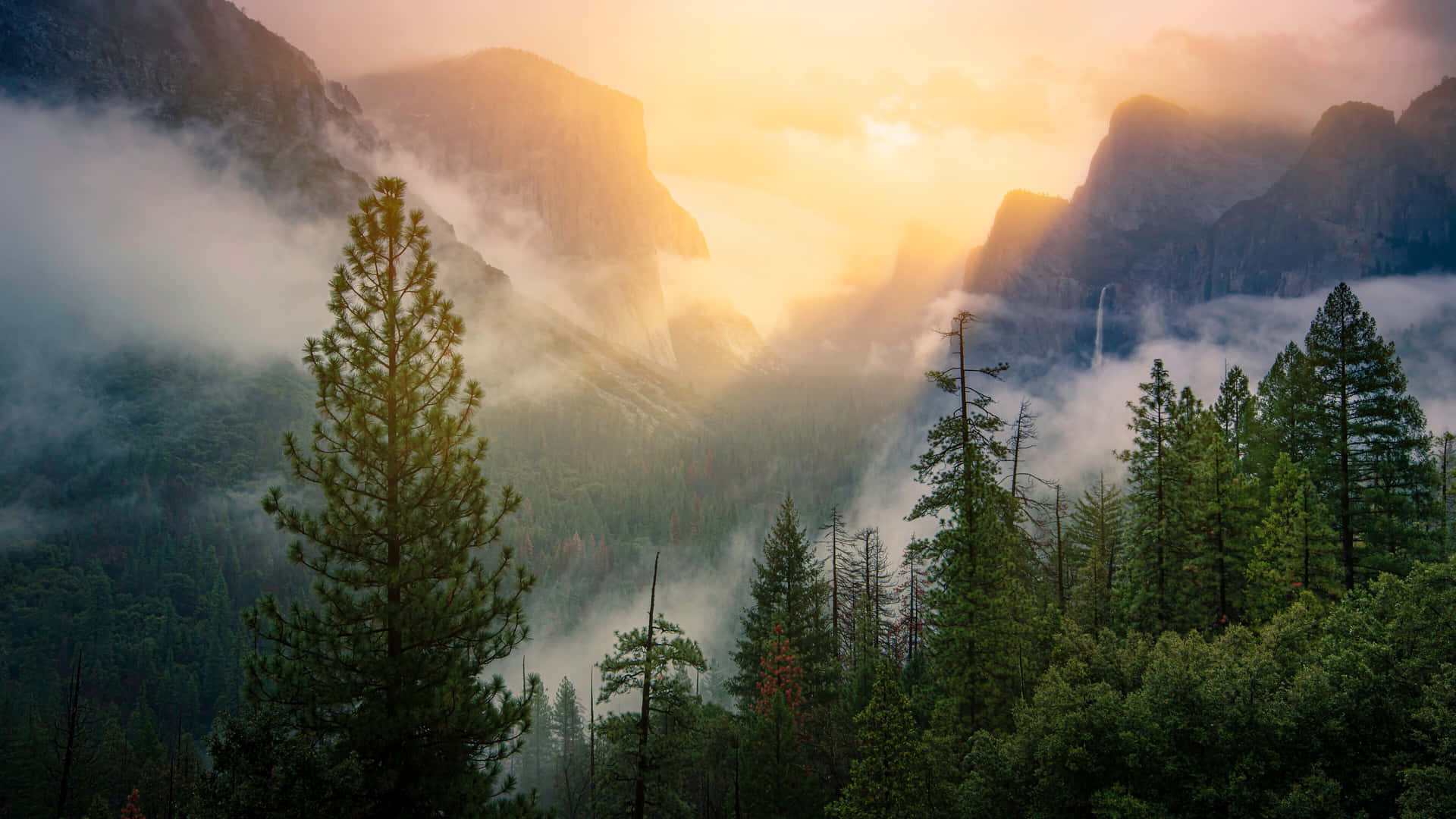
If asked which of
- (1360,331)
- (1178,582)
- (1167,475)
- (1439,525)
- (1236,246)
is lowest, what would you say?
(1178,582)

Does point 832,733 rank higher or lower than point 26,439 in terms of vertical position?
lower

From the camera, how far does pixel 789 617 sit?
3547cm

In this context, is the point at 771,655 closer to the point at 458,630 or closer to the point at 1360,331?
the point at 458,630

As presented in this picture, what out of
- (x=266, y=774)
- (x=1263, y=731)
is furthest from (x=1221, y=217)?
(x=266, y=774)

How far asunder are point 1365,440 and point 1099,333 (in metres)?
173

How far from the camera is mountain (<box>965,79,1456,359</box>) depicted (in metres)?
112

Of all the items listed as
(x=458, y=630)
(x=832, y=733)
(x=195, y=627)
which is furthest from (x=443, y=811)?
(x=195, y=627)

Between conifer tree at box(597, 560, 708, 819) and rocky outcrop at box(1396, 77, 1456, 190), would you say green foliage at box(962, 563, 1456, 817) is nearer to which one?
conifer tree at box(597, 560, 708, 819)

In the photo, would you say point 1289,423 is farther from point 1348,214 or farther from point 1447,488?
point 1348,214

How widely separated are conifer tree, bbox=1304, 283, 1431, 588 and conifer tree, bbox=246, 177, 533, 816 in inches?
1194

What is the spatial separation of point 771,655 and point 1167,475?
19.7 metres

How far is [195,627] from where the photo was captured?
408ft

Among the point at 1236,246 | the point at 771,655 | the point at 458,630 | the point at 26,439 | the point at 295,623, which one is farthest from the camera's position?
the point at 26,439

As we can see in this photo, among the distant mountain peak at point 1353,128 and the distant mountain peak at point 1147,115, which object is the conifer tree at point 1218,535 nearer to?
the distant mountain peak at point 1353,128
